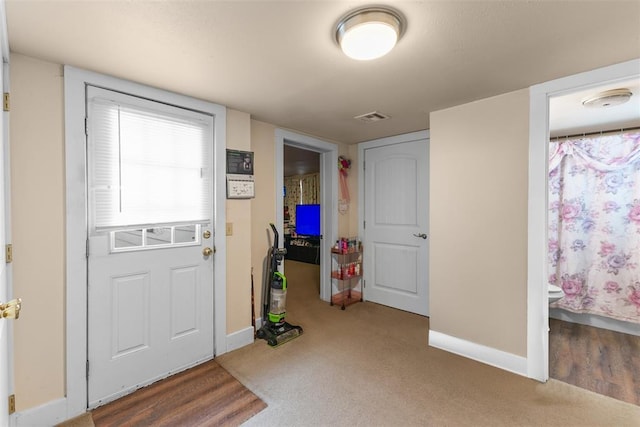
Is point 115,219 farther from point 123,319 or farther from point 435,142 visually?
point 435,142

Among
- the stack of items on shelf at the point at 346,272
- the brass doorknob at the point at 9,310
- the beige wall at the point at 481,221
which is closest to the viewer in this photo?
the brass doorknob at the point at 9,310

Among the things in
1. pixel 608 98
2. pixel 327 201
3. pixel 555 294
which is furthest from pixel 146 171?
Answer: pixel 555 294

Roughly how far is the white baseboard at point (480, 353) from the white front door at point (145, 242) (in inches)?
80.8

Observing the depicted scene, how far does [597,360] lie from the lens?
2.39 metres

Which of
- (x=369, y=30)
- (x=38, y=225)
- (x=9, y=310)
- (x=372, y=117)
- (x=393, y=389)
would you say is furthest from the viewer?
(x=372, y=117)

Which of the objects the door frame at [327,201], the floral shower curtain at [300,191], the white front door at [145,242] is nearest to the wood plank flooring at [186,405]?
the white front door at [145,242]

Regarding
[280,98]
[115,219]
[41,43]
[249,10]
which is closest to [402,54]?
[249,10]

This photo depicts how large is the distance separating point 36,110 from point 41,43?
0.39 m

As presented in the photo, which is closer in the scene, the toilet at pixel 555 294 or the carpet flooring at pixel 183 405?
the carpet flooring at pixel 183 405

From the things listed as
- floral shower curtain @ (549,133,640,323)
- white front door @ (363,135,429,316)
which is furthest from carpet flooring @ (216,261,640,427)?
floral shower curtain @ (549,133,640,323)

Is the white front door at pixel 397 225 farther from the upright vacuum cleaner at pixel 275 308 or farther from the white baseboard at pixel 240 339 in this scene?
the white baseboard at pixel 240 339

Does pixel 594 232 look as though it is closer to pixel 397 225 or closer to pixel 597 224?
pixel 597 224

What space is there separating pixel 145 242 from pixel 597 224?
14.0 ft

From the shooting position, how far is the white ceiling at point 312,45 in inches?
50.8
